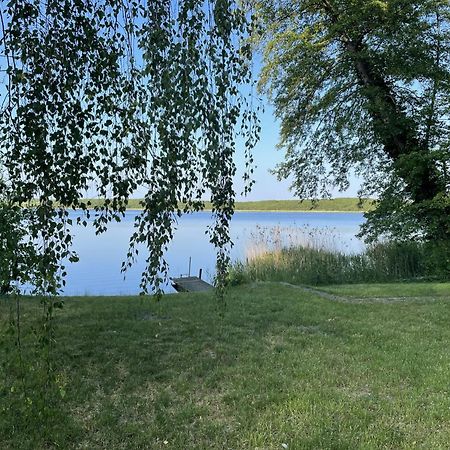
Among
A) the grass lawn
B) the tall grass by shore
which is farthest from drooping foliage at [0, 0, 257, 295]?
the tall grass by shore

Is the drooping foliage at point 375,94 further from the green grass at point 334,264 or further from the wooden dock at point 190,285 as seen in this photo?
the wooden dock at point 190,285

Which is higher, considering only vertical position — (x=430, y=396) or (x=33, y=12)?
(x=33, y=12)

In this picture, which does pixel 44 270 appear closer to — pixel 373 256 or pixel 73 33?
pixel 73 33

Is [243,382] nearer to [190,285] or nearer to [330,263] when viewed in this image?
[190,285]

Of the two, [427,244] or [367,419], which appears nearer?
[367,419]

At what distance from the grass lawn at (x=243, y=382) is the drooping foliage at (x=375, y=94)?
205 inches

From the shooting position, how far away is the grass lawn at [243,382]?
2.81 m

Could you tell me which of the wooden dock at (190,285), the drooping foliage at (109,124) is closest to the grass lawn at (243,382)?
the drooping foliage at (109,124)

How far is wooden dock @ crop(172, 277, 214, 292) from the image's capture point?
10.7 metres

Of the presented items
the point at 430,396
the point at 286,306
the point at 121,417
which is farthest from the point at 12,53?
the point at 286,306

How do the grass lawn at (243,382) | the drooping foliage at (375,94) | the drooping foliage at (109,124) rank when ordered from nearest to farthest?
the drooping foliage at (109,124) → the grass lawn at (243,382) → the drooping foliage at (375,94)

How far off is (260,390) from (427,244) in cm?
861

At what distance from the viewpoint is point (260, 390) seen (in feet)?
11.2

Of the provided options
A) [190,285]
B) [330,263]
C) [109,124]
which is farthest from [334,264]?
[109,124]
